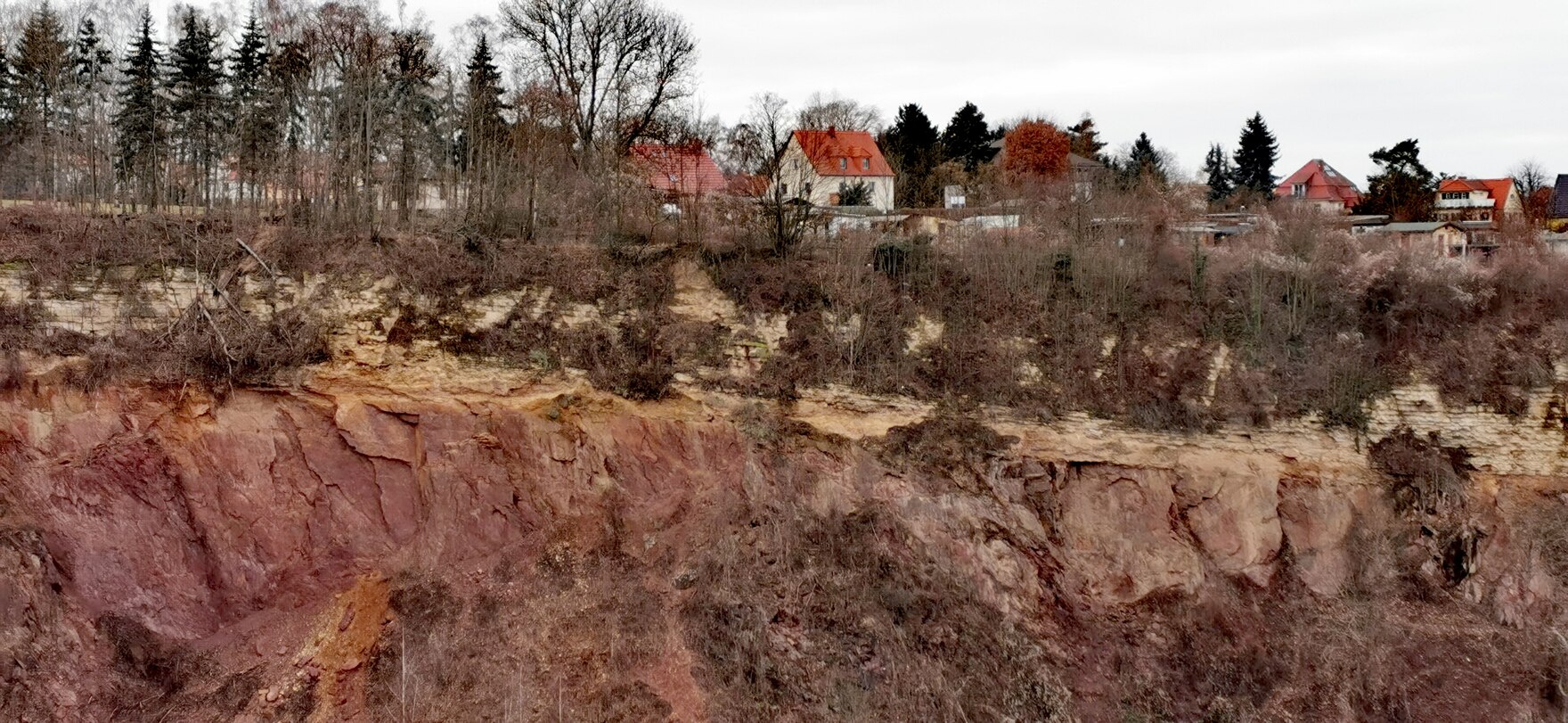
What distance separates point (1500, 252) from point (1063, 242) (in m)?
8.47

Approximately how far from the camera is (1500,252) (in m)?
17.2

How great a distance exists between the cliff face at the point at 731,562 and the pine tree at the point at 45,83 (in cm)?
673

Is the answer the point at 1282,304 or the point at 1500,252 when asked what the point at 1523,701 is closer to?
the point at 1282,304

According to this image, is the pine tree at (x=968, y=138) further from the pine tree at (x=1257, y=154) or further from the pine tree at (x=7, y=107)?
the pine tree at (x=7, y=107)

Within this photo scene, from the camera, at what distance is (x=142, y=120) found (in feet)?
63.6

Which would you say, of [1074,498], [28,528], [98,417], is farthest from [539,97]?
[1074,498]

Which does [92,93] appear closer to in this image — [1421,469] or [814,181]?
[814,181]

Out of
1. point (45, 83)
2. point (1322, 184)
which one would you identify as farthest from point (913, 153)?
point (45, 83)

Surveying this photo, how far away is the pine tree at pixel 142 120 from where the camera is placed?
18.2 meters

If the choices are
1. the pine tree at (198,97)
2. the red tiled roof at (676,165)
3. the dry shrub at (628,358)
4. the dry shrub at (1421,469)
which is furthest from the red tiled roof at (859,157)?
the dry shrub at (1421,469)

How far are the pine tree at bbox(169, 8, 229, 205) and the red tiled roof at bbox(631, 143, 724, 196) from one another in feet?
30.7

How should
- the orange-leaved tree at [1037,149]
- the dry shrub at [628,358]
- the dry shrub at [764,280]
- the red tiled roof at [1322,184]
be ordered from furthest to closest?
the red tiled roof at [1322,184] → the orange-leaved tree at [1037,149] → the dry shrub at [764,280] → the dry shrub at [628,358]

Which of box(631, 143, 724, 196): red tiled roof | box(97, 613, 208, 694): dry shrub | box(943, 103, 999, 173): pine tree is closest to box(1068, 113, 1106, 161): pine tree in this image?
box(943, 103, 999, 173): pine tree

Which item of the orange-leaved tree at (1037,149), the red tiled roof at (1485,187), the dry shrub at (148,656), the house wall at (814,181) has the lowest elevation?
the dry shrub at (148,656)
